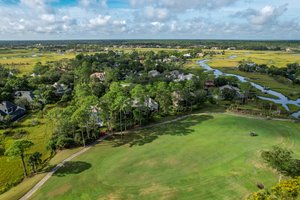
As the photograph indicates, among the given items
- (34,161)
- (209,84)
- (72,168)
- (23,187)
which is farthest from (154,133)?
(209,84)

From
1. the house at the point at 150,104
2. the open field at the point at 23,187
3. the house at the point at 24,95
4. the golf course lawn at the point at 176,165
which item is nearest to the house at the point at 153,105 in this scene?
the house at the point at 150,104

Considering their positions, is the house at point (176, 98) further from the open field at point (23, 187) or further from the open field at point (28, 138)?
the open field at point (23, 187)

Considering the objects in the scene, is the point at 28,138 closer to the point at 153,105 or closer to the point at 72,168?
the point at 72,168

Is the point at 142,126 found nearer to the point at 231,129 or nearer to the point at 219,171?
the point at 231,129

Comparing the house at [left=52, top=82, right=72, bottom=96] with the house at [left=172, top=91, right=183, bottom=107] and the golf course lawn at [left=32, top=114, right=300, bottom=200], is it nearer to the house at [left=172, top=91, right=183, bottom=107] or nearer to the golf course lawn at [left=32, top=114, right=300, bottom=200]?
the house at [left=172, top=91, right=183, bottom=107]

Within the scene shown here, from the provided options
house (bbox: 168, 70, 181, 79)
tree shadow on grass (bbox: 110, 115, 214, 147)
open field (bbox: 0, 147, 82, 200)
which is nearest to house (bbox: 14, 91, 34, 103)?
tree shadow on grass (bbox: 110, 115, 214, 147)

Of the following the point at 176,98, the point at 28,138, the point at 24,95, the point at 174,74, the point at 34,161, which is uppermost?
the point at 174,74
